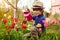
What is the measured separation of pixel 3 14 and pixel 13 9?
64 mm

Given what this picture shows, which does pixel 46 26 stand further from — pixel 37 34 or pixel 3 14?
pixel 3 14

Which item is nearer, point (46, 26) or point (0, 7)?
point (46, 26)

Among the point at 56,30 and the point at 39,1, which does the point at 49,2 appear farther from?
the point at 56,30

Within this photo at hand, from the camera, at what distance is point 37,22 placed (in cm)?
114

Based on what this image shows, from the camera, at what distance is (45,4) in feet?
3.88

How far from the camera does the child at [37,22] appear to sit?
1.13 meters

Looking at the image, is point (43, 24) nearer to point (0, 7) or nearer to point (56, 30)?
point (56, 30)

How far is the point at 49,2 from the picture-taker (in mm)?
1192

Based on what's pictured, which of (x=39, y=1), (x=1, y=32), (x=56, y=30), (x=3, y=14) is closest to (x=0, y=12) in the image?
(x=3, y=14)

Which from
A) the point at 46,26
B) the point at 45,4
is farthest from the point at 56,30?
the point at 45,4

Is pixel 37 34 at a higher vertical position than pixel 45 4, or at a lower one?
lower

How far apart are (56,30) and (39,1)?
188mm

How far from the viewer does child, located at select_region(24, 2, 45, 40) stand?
1134mm

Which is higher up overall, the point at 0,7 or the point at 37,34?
the point at 0,7
